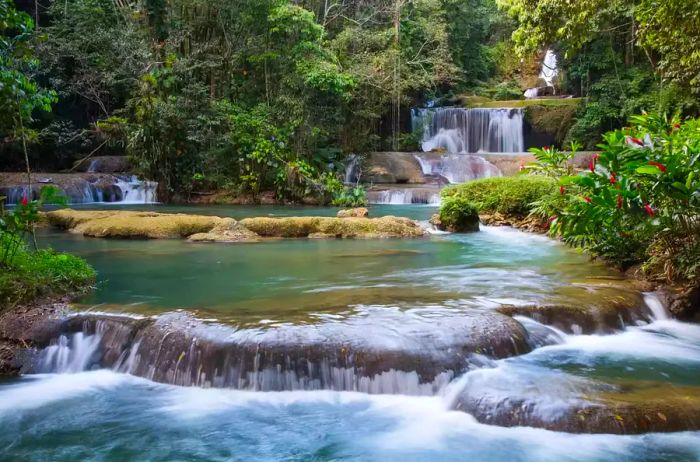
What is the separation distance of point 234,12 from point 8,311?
1685 centimetres

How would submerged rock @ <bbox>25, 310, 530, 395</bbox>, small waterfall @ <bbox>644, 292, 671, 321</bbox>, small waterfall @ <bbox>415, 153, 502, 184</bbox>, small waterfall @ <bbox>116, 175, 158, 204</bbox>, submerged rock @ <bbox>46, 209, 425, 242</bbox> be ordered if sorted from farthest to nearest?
small waterfall @ <bbox>415, 153, 502, 184</bbox> < small waterfall @ <bbox>116, 175, 158, 204</bbox> < submerged rock @ <bbox>46, 209, 425, 242</bbox> < small waterfall @ <bbox>644, 292, 671, 321</bbox> < submerged rock @ <bbox>25, 310, 530, 395</bbox>

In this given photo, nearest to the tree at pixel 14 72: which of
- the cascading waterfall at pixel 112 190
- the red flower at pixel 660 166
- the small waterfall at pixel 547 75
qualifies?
the red flower at pixel 660 166

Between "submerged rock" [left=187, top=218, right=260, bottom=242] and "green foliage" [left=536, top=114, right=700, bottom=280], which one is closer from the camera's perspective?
"green foliage" [left=536, top=114, right=700, bottom=280]

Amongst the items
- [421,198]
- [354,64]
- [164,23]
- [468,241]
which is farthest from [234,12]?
[468,241]

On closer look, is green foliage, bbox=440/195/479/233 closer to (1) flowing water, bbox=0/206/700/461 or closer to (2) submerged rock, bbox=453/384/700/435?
(1) flowing water, bbox=0/206/700/461

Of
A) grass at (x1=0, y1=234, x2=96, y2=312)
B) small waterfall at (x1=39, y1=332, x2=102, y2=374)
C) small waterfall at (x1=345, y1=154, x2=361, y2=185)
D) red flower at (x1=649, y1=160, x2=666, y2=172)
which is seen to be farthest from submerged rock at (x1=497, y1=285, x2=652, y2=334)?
small waterfall at (x1=345, y1=154, x2=361, y2=185)

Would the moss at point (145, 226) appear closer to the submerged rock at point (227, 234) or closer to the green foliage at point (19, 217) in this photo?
the submerged rock at point (227, 234)

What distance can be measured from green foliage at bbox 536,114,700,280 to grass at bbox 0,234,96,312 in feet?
18.0

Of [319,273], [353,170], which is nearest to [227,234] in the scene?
[319,273]

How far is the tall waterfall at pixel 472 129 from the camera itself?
25.4 meters

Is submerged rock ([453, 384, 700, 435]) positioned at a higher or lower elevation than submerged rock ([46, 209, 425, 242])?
lower

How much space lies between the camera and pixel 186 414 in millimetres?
4703

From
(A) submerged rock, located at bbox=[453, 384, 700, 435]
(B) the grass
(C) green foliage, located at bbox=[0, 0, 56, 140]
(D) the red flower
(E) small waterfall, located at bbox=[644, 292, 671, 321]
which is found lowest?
(A) submerged rock, located at bbox=[453, 384, 700, 435]

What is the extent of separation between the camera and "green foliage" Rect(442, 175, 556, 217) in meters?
13.3
